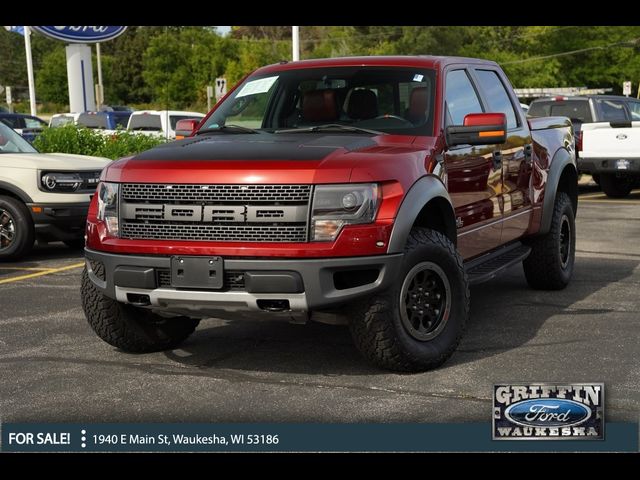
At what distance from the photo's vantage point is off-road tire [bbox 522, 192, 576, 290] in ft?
27.5

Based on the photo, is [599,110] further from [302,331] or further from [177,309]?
[177,309]

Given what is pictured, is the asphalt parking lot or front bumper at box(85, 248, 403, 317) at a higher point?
front bumper at box(85, 248, 403, 317)

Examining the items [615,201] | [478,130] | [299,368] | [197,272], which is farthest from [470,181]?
[615,201]

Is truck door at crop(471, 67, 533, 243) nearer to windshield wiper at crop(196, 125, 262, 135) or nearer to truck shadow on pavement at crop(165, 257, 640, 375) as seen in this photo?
truck shadow on pavement at crop(165, 257, 640, 375)

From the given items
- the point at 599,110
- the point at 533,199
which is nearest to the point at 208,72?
the point at 599,110

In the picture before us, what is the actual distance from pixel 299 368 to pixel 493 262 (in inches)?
76.2

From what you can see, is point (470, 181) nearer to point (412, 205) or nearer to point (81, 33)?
point (412, 205)

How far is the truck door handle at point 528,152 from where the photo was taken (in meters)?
7.91

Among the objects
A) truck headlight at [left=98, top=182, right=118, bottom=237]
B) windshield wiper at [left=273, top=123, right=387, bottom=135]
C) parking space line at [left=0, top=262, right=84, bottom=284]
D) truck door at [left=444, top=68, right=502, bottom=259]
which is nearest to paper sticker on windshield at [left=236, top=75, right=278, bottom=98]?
A: windshield wiper at [left=273, top=123, right=387, bottom=135]

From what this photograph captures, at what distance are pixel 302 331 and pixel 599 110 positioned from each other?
43.5 ft

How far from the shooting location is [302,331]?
7094 mm

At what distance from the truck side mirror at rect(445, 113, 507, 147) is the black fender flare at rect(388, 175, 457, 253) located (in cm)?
42

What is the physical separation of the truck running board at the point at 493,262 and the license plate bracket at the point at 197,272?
1.89 m

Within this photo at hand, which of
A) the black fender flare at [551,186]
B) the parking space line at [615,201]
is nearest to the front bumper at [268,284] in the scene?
the black fender flare at [551,186]
